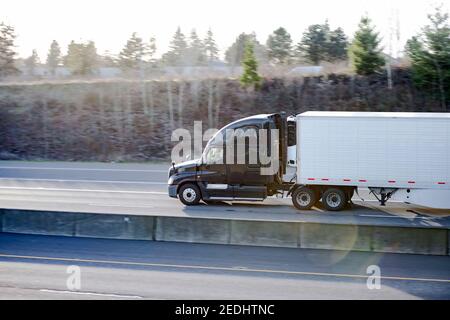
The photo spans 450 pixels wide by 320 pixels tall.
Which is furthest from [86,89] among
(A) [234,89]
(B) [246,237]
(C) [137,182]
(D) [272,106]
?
(B) [246,237]

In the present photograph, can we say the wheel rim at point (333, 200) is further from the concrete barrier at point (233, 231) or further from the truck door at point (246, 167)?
the concrete barrier at point (233, 231)

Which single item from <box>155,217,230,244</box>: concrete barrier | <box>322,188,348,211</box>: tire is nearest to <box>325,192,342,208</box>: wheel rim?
<box>322,188,348,211</box>: tire

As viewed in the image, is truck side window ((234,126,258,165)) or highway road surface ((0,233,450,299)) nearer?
highway road surface ((0,233,450,299))

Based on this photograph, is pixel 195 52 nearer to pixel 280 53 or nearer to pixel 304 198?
pixel 280 53

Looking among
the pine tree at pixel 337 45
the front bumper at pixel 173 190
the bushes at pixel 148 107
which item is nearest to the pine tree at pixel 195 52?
the pine tree at pixel 337 45

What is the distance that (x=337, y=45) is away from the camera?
2111 inches

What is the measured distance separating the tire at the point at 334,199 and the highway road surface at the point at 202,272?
5.46 m

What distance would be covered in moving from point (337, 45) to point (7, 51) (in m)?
32.4

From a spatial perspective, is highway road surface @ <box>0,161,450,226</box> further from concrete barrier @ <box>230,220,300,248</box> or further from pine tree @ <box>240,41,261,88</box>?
pine tree @ <box>240,41,261,88</box>

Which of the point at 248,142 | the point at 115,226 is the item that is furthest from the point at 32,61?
the point at 115,226

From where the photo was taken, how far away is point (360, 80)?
39.6 metres

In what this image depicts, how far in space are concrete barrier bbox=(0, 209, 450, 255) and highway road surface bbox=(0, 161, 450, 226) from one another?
2.70 metres

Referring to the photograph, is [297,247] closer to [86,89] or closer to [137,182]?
[137,182]

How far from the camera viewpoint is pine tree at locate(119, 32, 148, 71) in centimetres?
5735
